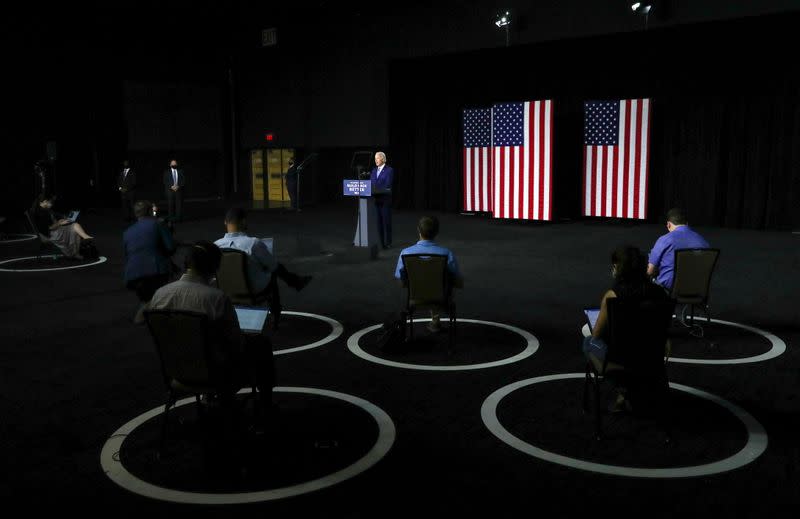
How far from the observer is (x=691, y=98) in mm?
12945

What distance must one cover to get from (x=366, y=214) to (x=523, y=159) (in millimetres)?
5372

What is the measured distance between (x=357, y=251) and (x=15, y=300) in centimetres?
465

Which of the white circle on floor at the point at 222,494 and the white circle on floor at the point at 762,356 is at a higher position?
the white circle on floor at the point at 762,356

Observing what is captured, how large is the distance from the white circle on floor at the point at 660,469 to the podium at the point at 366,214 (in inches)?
226

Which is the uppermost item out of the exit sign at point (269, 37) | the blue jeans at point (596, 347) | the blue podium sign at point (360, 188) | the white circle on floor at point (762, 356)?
the exit sign at point (269, 37)

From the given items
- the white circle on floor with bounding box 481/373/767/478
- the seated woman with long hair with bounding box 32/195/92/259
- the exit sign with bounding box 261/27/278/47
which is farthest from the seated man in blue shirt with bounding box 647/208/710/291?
the exit sign with bounding box 261/27/278/47

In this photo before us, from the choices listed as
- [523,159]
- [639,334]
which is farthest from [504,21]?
[639,334]

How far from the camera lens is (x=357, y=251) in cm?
1034

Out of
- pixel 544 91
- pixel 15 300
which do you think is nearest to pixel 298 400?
pixel 15 300

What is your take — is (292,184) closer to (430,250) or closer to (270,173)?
(270,173)

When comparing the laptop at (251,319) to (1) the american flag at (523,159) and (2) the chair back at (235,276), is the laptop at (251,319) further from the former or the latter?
(1) the american flag at (523,159)

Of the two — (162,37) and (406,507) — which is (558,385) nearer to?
(406,507)

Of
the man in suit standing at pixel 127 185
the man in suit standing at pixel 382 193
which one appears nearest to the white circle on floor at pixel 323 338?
the man in suit standing at pixel 382 193

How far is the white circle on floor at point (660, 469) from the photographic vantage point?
10.4ft
